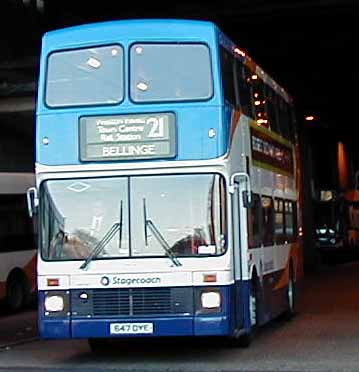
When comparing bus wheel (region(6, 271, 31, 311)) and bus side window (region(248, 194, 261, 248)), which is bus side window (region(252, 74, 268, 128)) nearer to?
bus side window (region(248, 194, 261, 248))

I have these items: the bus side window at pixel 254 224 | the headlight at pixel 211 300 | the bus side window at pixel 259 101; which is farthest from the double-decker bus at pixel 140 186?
the bus side window at pixel 259 101

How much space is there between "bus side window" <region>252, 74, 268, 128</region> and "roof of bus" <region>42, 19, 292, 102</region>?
89.1 inches

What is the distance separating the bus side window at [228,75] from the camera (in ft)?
43.7

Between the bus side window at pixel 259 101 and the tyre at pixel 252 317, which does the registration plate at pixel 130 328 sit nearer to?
the tyre at pixel 252 317

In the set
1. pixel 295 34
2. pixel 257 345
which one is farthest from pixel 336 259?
pixel 257 345

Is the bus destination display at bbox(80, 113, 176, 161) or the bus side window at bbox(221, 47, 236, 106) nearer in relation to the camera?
the bus destination display at bbox(80, 113, 176, 161)

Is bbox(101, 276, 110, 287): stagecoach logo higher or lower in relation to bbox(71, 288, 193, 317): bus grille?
higher

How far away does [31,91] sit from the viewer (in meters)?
30.4

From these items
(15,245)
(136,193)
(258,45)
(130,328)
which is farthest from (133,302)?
(258,45)

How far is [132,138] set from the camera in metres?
12.9

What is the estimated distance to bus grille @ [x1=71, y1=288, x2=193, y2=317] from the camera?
12.5 m

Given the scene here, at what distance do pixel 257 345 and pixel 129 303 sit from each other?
3158mm

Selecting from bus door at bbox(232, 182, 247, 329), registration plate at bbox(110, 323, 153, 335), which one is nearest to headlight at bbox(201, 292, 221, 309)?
bus door at bbox(232, 182, 247, 329)

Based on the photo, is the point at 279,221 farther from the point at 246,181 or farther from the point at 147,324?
the point at 147,324
